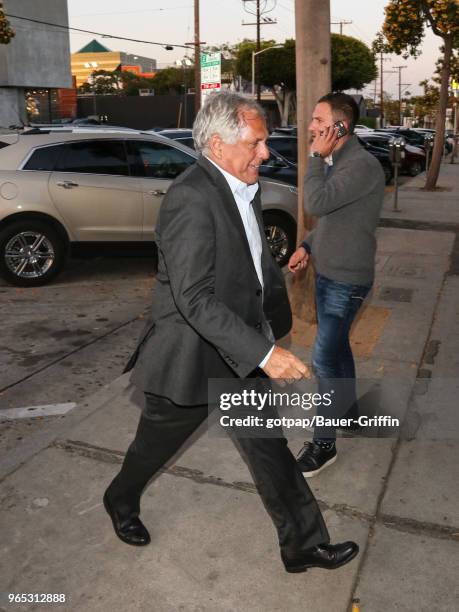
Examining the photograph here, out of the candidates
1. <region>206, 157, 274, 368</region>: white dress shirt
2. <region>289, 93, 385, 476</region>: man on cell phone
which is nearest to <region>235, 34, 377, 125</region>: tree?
<region>289, 93, 385, 476</region>: man on cell phone

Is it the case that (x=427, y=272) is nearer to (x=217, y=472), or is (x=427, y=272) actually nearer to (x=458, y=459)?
(x=458, y=459)

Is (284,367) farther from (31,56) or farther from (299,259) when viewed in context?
(31,56)

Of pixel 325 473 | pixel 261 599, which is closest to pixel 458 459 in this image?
pixel 325 473

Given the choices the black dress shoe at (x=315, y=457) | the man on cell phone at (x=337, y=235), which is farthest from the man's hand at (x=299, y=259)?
the black dress shoe at (x=315, y=457)

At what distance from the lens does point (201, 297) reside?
247 centimetres

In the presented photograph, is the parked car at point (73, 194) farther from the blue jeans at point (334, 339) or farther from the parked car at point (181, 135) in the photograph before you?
the blue jeans at point (334, 339)

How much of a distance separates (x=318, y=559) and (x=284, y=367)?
0.97 m

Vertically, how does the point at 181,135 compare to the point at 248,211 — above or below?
above

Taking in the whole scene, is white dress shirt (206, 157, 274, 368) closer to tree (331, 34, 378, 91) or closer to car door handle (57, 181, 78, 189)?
car door handle (57, 181, 78, 189)

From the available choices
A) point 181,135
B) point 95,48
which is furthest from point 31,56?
point 95,48

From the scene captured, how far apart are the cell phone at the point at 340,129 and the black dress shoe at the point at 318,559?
1935 mm

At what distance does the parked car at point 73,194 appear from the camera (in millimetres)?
7914

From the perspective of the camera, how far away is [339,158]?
11.7 ft

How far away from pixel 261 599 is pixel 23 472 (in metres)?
1.62
